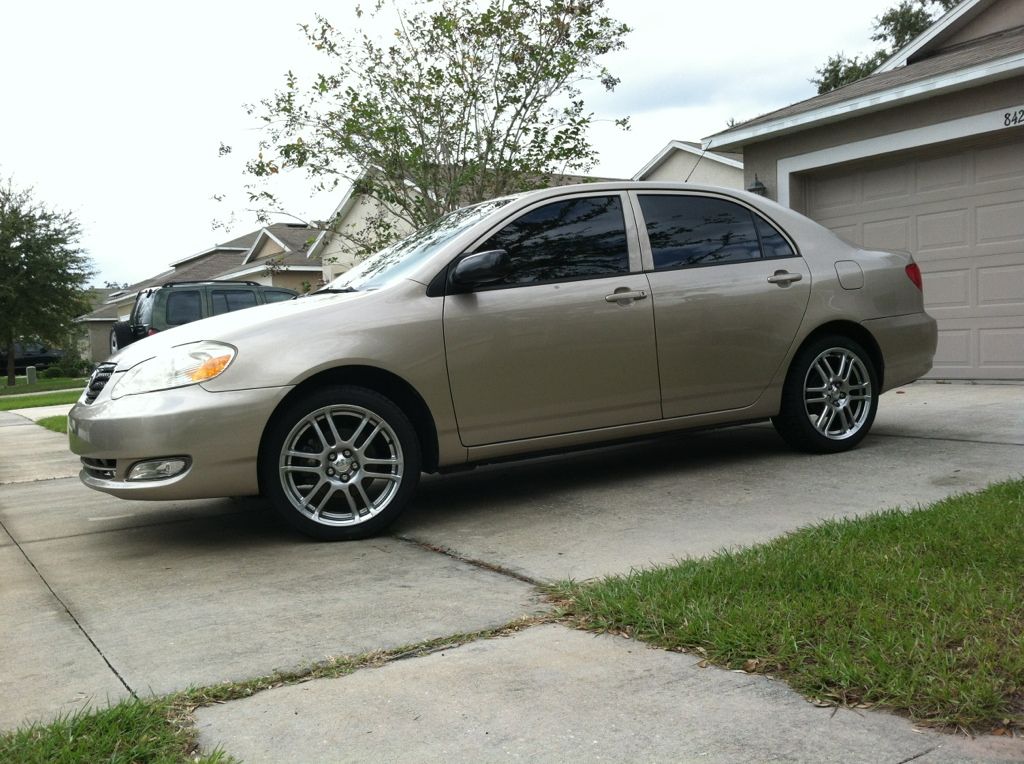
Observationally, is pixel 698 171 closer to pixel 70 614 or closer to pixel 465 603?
pixel 465 603

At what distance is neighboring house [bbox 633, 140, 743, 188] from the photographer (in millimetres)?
24047

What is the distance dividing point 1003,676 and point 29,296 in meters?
39.1

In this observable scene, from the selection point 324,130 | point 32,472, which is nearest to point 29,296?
point 324,130

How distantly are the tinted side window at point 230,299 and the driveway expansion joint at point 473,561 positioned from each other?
1039 cm

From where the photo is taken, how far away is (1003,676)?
8.65 feet

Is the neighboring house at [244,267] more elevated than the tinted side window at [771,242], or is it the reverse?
the neighboring house at [244,267]

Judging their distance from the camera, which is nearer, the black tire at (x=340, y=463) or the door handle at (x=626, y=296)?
the black tire at (x=340, y=463)

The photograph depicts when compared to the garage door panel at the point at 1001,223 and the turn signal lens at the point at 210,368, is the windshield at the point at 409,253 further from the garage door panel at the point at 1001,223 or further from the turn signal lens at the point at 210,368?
the garage door panel at the point at 1001,223

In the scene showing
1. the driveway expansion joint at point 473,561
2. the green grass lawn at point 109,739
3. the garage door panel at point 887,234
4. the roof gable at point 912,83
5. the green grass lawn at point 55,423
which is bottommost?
the driveway expansion joint at point 473,561

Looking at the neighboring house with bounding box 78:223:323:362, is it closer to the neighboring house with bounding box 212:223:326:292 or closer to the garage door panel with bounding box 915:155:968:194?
the neighboring house with bounding box 212:223:326:292

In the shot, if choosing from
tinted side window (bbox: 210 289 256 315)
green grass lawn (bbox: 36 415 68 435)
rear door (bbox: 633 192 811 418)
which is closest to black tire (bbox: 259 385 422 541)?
rear door (bbox: 633 192 811 418)

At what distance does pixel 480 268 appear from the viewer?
16.4ft

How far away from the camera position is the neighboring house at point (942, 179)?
980 cm

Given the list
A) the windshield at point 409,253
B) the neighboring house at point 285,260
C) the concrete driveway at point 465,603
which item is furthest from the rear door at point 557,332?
the neighboring house at point 285,260
